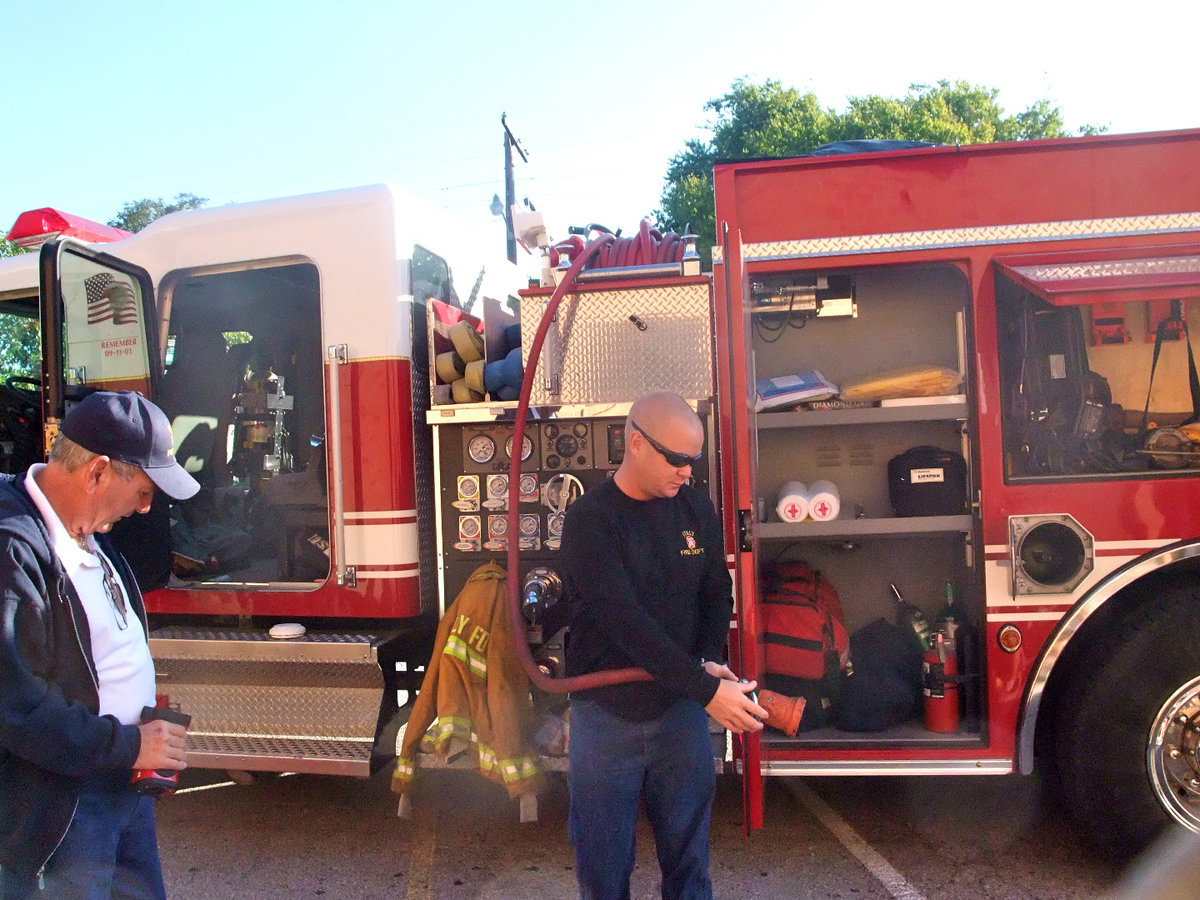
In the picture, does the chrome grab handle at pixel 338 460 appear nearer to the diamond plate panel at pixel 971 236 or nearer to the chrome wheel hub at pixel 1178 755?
the diamond plate panel at pixel 971 236

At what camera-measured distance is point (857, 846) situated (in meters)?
3.84

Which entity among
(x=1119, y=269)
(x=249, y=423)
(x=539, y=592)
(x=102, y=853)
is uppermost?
(x=1119, y=269)

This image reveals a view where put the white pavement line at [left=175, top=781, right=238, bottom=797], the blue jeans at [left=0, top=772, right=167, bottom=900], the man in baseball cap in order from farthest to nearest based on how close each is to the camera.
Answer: the white pavement line at [left=175, top=781, right=238, bottom=797], the blue jeans at [left=0, top=772, right=167, bottom=900], the man in baseball cap

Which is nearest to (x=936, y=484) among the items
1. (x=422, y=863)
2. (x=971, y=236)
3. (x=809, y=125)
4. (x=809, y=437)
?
(x=809, y=437)

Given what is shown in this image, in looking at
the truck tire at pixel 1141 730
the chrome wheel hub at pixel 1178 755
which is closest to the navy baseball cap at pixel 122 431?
the truck tire at pixel 1141 730

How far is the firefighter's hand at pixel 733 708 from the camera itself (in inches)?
96.1

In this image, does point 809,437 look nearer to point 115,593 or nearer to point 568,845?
point 568,845

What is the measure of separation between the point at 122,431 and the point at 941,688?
323cm

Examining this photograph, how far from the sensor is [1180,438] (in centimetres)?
352

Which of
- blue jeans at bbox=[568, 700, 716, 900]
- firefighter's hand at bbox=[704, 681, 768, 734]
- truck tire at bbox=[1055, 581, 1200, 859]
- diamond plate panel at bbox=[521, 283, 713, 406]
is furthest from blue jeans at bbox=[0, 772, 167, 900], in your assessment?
truck tire at bbox=[1055, 581, 1200, 859]

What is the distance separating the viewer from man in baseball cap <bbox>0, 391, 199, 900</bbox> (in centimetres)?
180

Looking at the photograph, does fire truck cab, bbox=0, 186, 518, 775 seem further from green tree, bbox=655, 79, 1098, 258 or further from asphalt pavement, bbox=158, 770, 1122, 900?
green tree, bbox=655, 79, 1098, 258

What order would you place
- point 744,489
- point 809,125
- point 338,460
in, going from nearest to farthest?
1. point 744,489
2. point 338,460
3. point 809,125

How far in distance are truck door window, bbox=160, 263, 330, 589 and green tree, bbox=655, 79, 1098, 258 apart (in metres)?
17.3
